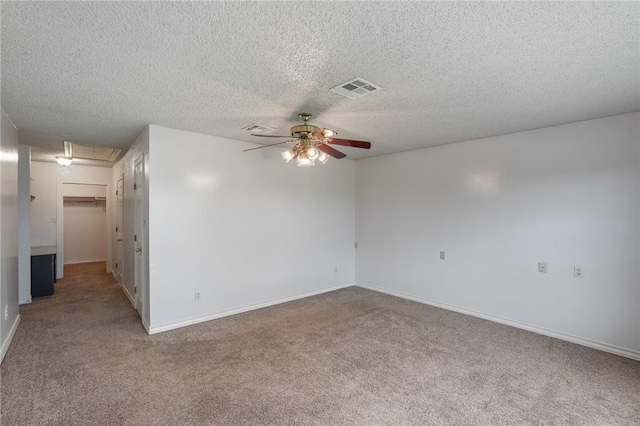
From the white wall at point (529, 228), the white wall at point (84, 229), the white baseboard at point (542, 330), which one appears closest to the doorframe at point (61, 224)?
the white wall at point (84, 229)

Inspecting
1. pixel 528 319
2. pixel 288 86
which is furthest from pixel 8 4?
pixel 528 319

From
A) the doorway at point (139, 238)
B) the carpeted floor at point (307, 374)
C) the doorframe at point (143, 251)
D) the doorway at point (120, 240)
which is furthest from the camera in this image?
the doorway at point (120, 240)

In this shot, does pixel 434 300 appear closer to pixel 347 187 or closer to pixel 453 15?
pixel 347 187

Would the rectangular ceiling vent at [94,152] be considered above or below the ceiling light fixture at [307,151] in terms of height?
above

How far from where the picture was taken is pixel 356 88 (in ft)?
8.49

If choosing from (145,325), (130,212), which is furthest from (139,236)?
(145,325)

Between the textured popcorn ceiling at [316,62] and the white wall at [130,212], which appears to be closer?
the textured popcorn ceiling at [316,62]

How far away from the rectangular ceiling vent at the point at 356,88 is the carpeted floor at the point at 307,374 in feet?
8.35

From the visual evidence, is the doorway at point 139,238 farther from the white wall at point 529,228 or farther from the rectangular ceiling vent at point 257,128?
the white wall at point 529,228

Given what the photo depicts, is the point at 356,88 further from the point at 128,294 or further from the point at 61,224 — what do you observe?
the point at 61,224

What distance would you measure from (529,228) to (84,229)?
10535 millimetres

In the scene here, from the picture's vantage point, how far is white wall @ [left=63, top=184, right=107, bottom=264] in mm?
8453

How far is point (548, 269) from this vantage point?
3.78 m

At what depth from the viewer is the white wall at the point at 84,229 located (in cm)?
845
